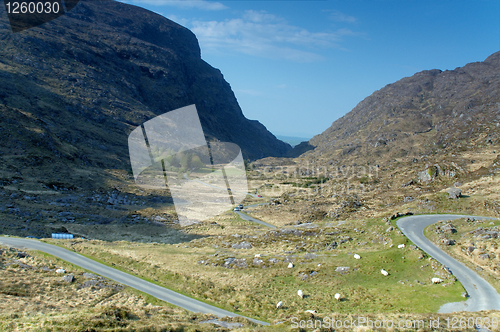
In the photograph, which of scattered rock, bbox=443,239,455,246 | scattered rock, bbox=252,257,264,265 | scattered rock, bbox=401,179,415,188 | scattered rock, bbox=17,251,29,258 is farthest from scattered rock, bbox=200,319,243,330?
scattered rock, bbox=401,179,415,188

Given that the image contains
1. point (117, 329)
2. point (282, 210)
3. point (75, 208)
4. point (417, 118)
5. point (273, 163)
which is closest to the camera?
point (117, 329)

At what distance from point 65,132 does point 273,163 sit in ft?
405

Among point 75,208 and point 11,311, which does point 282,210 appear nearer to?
point 75,208

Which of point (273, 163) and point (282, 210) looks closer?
point (282, 210)

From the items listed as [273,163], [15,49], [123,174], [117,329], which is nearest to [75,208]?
[123,174]

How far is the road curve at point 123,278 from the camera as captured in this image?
73.7ft

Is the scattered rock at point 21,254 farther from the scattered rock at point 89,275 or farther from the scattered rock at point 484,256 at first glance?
the scattered rock at point 484,256

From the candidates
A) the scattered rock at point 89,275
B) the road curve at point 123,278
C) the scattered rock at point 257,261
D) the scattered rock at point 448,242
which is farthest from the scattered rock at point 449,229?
the scattered rock at point 89,275

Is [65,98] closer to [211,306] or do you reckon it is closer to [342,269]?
[211,306]

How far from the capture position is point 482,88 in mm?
165875

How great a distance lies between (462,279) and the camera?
2364cm

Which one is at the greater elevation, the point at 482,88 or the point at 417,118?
the point at 482,88

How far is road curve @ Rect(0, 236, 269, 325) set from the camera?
22.5 metres

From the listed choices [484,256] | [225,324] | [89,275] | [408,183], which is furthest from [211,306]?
[408,183]
